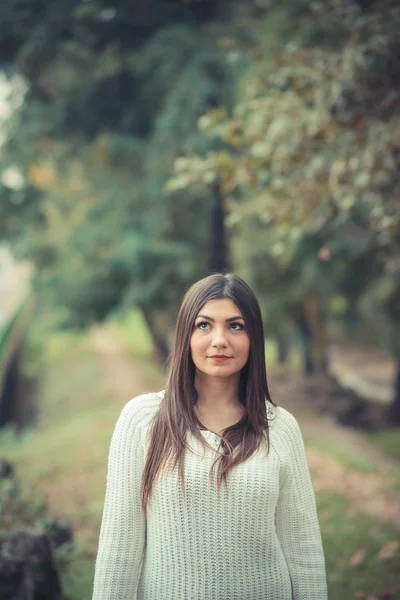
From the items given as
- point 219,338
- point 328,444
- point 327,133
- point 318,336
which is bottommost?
point 219,338

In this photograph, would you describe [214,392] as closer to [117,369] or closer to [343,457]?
[343,457]

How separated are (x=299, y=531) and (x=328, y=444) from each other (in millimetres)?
6443

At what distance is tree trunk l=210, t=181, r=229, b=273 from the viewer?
953 cm

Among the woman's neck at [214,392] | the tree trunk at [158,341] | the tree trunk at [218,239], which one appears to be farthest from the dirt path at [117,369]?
the woman's neck at [214,392]

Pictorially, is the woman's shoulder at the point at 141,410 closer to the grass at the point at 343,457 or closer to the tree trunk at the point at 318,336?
the grass at the point at 343,457

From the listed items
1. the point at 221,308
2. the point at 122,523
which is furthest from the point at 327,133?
the point at 122,523

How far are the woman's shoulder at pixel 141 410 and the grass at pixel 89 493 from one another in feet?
7.81

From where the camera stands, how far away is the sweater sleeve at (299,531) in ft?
6.74

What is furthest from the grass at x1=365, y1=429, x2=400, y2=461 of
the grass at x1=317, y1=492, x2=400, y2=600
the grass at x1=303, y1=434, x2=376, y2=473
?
the grass at x1=317, y1=492, x2=400, y2=600

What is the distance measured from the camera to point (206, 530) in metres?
1.98

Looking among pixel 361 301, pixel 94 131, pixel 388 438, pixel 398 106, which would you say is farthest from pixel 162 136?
pixel 388 438

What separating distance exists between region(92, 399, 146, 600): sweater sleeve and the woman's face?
0.33 m

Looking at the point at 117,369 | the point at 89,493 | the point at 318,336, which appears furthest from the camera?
the point at 117,369

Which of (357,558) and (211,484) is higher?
(357,558)
